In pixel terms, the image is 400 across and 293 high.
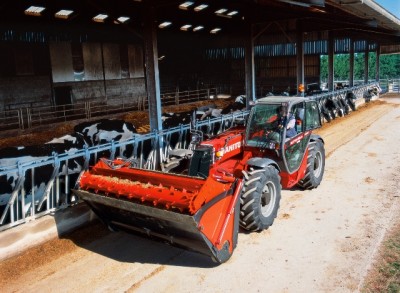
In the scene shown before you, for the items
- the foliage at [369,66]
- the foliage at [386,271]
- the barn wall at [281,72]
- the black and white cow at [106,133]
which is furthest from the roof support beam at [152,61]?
the foliage at [369,66]

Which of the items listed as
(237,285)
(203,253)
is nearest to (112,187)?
(203,253)

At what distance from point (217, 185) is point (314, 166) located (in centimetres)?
410

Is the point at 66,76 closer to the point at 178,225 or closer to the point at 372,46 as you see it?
the point at 178,225

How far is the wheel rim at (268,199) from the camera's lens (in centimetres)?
624

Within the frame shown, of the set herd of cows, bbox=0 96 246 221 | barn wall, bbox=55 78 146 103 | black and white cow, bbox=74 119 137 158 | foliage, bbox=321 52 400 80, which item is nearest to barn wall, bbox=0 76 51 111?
barn wall, bbox=55 78 146 103

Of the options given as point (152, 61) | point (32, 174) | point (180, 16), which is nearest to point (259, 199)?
point (32, 174)

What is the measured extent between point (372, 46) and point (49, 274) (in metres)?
38.5

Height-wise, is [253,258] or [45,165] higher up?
[45,165]

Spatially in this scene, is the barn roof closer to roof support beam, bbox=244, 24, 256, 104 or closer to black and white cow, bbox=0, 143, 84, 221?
roof support beam, bbox=244, 24, 256, 104

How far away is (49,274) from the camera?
5344 millimetres

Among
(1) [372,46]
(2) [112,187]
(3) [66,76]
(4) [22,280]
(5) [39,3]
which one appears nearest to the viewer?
A: (4) [22,280]

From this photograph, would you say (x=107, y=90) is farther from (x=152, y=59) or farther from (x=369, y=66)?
(x=369, y=66)

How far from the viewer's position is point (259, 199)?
5777 mm

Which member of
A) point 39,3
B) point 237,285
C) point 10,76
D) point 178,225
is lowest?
point 237,285
